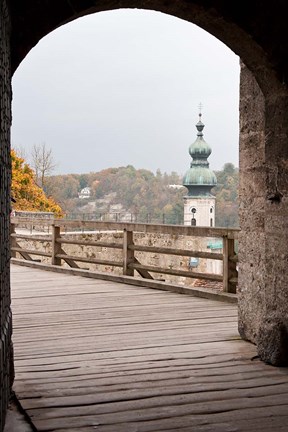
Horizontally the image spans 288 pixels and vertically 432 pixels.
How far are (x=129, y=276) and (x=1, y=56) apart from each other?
5766 millimetres

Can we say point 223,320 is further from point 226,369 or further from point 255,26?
point 255,26

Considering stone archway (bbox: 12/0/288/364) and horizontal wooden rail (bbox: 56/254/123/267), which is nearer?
stone archway (bbox: 12/0/288/364)

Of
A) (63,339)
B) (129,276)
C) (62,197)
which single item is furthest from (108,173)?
(63,339)

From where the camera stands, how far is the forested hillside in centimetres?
3869

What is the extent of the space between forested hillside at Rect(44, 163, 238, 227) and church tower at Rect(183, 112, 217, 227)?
1.49m

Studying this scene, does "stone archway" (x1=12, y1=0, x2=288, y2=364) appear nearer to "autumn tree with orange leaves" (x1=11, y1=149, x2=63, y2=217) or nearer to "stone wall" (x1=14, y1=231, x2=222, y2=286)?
"stone wall" (x1=14, y1=231, x2=222, y2=286)

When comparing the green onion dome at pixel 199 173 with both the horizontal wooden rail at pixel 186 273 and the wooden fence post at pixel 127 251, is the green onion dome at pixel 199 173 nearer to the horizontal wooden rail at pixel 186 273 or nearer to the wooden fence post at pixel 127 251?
the wooden fence post at pixel 127 251

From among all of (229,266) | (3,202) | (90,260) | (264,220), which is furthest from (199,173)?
(3,202)

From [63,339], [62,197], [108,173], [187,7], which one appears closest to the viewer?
[187,7]

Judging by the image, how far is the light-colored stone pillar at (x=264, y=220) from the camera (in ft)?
14.4

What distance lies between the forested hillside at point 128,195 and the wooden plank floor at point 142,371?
1116 inches

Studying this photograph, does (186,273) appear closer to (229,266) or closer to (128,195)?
(229,266)

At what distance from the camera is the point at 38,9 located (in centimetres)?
387

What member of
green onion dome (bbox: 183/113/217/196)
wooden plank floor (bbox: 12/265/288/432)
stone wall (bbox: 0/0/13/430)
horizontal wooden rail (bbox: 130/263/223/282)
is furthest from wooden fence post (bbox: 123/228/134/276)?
green onion dome (bbox: 183/113/217/196)
